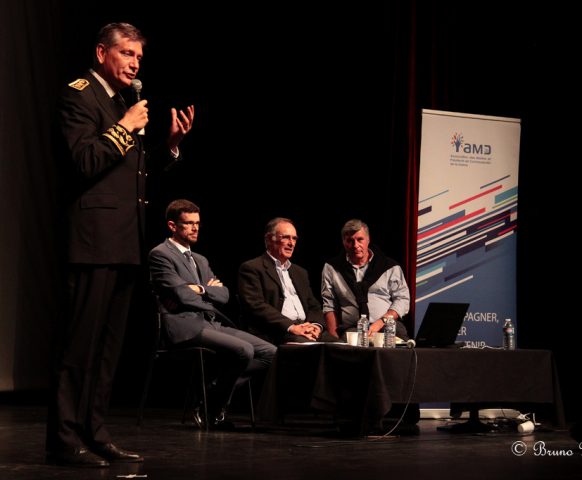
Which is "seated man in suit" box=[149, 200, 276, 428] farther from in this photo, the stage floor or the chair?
the stage floor

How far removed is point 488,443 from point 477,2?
369 cm

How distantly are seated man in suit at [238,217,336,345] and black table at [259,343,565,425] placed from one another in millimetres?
605

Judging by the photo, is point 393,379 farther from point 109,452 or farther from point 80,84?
point 80,84

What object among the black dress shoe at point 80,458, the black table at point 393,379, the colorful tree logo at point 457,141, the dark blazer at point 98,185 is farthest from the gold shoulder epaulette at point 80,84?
the colorful tree logo at point 457,141

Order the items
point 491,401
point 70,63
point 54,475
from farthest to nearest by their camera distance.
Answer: point 70,63 → point 491,401 → point 54,475

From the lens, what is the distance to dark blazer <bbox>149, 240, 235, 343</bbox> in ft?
15.8

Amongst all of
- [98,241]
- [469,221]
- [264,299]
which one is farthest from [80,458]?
[469,221]

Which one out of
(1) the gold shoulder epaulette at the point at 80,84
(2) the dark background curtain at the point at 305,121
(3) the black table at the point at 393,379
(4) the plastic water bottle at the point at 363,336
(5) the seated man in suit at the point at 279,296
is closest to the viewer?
(1) the gold shoulder epaulette at the point at 80,84

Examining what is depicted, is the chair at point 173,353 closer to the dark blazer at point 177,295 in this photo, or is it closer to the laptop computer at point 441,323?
the dark blazer at point 177,295

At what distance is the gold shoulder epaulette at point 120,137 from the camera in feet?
9.57

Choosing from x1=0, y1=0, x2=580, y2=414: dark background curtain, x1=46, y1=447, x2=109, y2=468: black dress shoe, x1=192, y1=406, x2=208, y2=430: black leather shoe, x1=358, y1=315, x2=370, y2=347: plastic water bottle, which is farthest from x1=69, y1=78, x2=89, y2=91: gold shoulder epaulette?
x1=0, y1=0, x2=580, y2=414: dark background curtain

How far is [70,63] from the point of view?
A: 6539 mm

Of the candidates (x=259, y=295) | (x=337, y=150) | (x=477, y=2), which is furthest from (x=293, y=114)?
(x=259, y=295)

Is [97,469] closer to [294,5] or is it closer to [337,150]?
[337,150]
